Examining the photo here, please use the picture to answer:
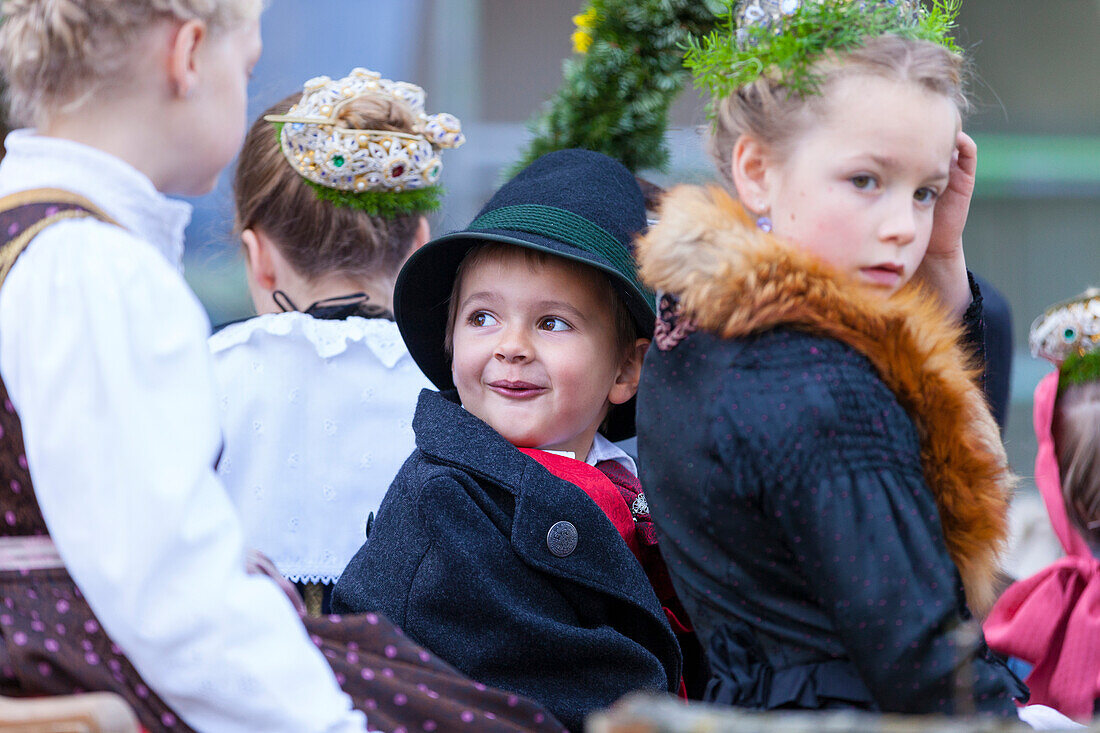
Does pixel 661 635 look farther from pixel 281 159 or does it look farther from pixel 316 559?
pixel 281 159

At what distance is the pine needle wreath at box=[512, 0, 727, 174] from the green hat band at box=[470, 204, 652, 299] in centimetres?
78

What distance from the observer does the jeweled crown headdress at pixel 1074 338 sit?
109 inches

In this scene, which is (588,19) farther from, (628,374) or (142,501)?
(142,501)

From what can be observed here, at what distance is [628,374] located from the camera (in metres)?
2.44

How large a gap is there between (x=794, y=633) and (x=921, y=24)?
0.96 m

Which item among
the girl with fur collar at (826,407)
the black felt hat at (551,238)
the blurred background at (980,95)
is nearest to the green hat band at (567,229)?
the black felt hat at (551,238)

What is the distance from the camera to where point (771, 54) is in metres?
1.73

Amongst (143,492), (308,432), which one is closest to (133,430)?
(143,492)

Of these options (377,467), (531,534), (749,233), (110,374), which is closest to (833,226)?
(749,233)

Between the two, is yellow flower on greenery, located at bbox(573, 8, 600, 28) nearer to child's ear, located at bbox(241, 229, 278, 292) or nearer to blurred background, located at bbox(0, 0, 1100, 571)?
child's ear, located at bbox(241, 229, 278, 292)

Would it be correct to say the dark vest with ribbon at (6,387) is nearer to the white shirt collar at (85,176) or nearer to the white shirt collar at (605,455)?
the white shirt collar at (85,176)

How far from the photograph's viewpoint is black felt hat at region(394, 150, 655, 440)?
2240mm

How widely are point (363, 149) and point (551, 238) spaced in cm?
84

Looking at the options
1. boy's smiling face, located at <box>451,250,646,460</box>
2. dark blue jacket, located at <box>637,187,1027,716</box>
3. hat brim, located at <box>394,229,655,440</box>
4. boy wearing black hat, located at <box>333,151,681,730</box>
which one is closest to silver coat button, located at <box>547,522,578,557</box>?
boy wearing black hat, located at <box>333,151,681,730</box>
